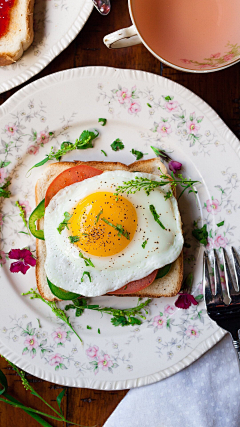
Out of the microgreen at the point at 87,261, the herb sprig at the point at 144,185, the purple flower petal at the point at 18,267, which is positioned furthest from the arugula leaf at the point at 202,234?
the purple flower petal at the point at 18,267

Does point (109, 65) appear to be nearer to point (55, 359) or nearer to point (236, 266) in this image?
point (236, 266)

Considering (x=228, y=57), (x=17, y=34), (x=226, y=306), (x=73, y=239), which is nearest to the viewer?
(x=228, y=57)

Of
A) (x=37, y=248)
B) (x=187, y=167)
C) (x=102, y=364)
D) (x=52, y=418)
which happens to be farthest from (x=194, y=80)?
(x=52, y=418)

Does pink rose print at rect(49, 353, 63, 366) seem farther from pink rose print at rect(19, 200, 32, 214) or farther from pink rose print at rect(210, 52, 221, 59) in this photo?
pink rose print at rect(210, 52, 221, 59)

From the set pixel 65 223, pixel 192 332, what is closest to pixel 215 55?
pixel 65 223

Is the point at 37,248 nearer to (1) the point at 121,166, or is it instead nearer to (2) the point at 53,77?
(1) the point at 121,166

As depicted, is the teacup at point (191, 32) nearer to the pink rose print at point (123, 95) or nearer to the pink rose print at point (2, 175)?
the pink rose print at point (123, 95)
